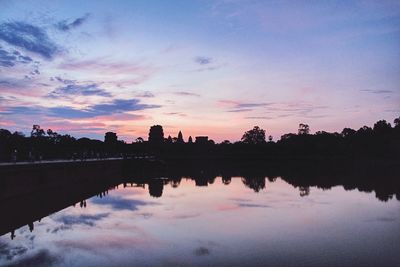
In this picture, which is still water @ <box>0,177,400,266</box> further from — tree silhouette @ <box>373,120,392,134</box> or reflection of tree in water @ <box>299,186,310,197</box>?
tree silhouette @ <box>373,120,392,134</box>

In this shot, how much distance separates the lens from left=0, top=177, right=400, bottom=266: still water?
1980 cm

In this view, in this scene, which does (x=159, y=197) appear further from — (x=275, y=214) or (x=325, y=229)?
(x=325, y=229)

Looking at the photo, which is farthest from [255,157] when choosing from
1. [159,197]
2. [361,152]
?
[159,197]

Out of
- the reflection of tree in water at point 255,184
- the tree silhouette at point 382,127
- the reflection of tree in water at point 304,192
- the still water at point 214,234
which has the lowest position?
the still water at point 214,234

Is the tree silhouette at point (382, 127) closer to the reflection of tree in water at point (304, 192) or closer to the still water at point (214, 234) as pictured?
the reflection of tree in water at point (304, 192)

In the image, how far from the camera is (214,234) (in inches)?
1007

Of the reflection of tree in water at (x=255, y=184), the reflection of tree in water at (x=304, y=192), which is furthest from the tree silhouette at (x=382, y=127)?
the reflection of tree in water at (x=304, y=192)

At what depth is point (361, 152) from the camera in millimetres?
169750

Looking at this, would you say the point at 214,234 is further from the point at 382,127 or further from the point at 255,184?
the point at 382,127

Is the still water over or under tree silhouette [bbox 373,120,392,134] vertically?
under

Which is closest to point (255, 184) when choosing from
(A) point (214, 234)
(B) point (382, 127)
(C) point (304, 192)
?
(C) point (304, 192)

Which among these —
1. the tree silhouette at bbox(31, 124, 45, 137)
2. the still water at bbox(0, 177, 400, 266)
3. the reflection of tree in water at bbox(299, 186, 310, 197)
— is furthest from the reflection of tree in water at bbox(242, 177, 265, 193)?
the tree silhouette at bbox(31, 124, 45, 137)

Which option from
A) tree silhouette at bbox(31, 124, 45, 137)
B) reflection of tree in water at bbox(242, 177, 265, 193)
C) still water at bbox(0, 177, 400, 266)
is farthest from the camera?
tree silhouette at bbox(31, 124, 45, 137)

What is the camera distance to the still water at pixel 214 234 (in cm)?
1980
